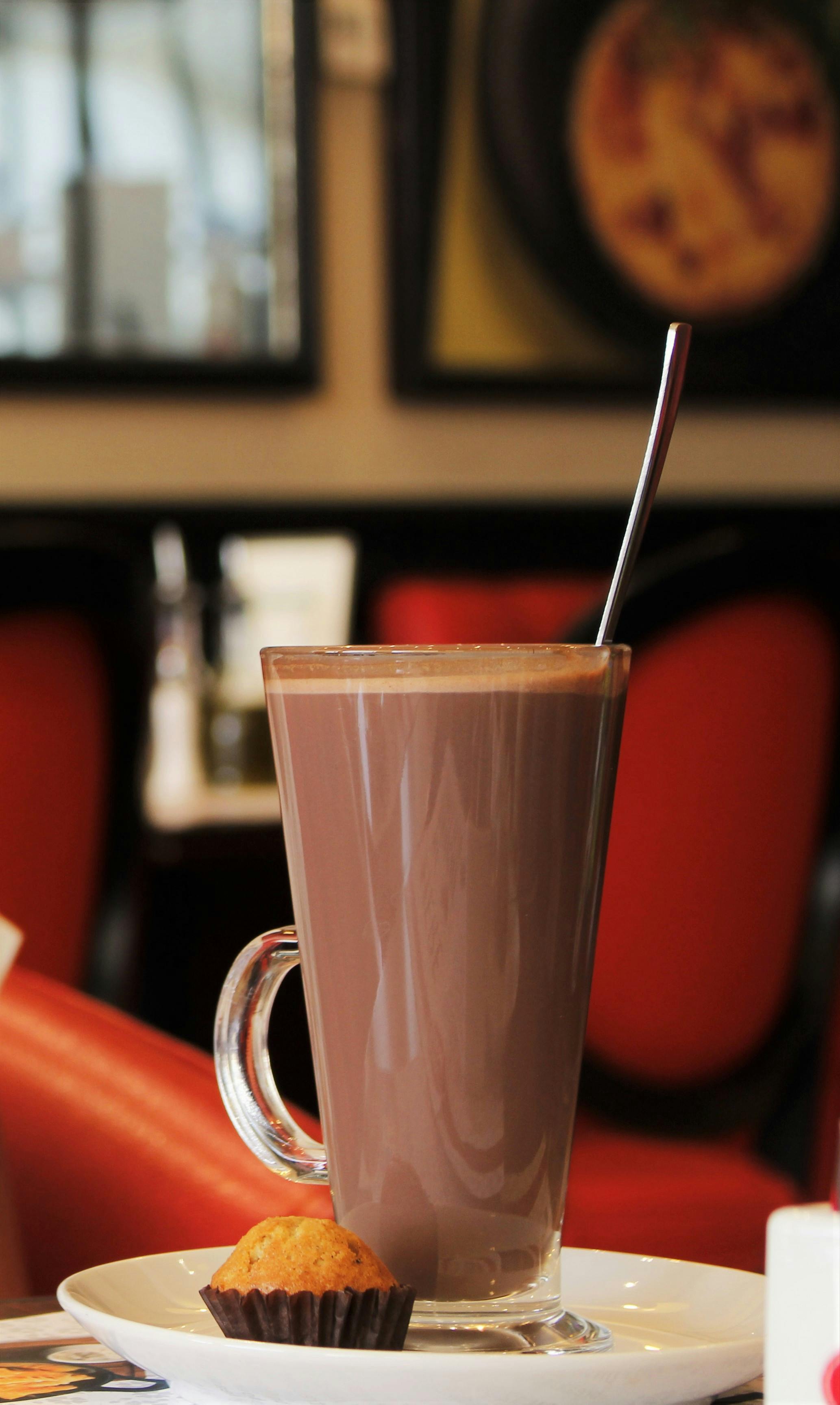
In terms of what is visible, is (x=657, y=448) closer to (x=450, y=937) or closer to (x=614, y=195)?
(x=450, y=937)

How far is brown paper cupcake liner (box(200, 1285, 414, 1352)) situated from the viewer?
1.21ft

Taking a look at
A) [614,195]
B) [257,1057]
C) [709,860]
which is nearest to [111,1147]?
[257,1057]

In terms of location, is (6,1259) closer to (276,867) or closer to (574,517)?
(276,867)

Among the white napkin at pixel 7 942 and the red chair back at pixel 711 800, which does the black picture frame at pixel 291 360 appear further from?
the white napkin at pixel 7 942

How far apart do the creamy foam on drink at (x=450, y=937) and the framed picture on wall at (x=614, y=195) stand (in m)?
1.86

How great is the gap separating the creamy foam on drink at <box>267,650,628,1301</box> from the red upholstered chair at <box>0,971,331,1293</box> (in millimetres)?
192

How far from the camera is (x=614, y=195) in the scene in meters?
2.32

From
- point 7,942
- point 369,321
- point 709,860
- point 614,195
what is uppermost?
point 614,195

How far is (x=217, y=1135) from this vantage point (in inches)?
25.2

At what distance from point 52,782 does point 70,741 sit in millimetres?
35

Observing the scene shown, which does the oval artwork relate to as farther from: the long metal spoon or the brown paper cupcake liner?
the brown paper cupcake liner

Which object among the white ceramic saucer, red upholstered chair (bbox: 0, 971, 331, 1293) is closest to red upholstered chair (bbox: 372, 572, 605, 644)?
red upholstered chair (bbox: 0, 971, 331, 1293)

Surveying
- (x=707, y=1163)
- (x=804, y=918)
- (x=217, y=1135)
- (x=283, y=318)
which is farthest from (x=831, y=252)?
(x=217, y=1135)

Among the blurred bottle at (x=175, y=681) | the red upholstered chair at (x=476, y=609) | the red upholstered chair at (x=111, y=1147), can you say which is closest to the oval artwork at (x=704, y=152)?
the red upholstered chair at (x=476, y=609)
